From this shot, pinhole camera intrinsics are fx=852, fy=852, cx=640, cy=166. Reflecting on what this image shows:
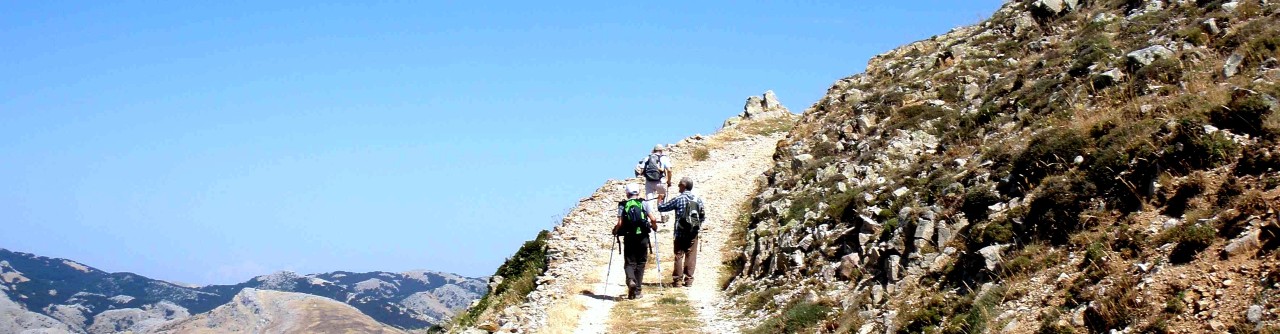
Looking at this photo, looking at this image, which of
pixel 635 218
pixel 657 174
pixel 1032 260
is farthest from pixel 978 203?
pixel 657 174

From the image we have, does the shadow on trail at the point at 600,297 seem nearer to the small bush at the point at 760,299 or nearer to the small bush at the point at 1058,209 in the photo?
the small bush at the point at 760,299

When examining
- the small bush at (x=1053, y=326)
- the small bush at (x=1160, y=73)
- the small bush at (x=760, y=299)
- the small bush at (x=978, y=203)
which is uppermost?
the small bush at (x=1160, y=73)

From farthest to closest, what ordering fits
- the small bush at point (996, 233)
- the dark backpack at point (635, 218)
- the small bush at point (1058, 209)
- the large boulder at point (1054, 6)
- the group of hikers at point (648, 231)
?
the large boulder at point (1054, 6)
the group of hikers at point (648, 231)
the dark backpack at point (635, 218)
the small bush at point (996, 233)
the small bush at point (1058, 209)

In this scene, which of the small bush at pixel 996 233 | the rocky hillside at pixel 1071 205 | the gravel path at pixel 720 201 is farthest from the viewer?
the gravel path at pixel 720 201

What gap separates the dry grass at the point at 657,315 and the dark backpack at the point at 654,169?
20.1 ft

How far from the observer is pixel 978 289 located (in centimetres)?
1211

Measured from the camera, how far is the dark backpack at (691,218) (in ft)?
62.7

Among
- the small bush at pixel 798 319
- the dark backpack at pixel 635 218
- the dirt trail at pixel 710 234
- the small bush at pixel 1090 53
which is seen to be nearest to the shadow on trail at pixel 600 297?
the dirt trail at pixel 710 234

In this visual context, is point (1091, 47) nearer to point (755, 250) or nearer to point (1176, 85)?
point (1176, 85)

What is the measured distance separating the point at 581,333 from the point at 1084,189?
8.80m

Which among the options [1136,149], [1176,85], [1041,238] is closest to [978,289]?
[1041,238]

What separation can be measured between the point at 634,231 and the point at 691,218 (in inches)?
74.5

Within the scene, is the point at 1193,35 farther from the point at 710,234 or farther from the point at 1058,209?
the point at 710,234

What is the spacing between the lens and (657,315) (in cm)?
1691
